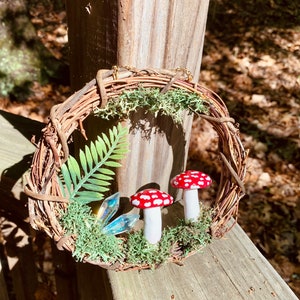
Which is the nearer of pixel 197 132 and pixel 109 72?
pixel 109 72

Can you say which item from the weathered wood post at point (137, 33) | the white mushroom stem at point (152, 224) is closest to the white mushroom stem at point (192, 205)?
the white mushroom stem at point (152, 224)

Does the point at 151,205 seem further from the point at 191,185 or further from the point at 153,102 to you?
the point at 153,102

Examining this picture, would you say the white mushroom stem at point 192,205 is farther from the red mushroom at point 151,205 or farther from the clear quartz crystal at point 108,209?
the clear quartz crystal at point 108,209

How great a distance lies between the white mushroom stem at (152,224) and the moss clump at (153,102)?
28 centimetres

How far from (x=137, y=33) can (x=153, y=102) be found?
0.61ft

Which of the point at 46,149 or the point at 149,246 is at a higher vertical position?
the point at 46,149

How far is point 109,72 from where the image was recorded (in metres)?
1.02

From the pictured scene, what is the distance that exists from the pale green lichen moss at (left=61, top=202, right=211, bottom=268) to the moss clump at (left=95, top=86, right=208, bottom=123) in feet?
0.93

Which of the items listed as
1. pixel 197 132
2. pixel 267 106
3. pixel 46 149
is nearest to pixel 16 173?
pixel 46 149

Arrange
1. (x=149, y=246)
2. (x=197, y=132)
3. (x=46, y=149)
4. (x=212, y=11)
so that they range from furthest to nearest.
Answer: (x=212, y=11), (x=197, y=132), (x=149, y=246), (x=46, y=149)

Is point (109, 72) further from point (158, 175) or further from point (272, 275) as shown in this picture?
point (272, 275)

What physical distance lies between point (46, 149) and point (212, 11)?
4.44 metres

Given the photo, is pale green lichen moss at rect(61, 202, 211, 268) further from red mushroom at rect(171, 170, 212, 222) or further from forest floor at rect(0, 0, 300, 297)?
forest floor at rect(0, 0, 300, 297)

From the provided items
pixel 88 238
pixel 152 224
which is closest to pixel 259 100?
pixel 152 224
